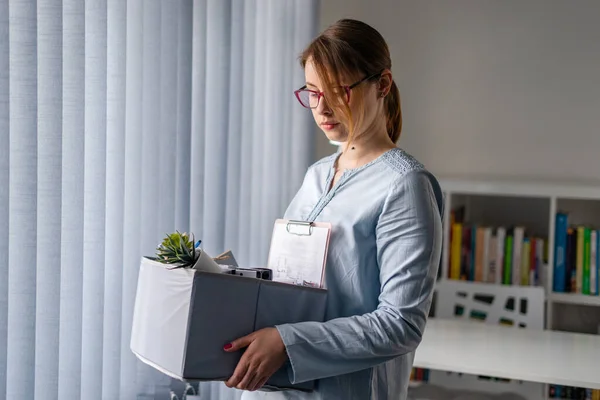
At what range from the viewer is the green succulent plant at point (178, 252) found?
103 cm

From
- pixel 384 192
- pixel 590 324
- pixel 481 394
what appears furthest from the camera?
pixel 590 324

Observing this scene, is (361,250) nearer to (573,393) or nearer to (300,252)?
(300,252)

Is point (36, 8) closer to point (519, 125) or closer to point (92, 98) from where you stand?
point (92, 98)

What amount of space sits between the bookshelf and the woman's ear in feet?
6.23

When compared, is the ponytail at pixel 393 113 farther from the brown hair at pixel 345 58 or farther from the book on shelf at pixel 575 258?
the book on shelf at pixel 575 258

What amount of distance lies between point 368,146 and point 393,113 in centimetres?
10

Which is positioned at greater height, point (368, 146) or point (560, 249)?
point (368, 146)

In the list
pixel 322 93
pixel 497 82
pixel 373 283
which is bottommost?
pixel 373 283

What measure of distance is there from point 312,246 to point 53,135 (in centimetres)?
53

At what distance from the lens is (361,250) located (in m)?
1.11

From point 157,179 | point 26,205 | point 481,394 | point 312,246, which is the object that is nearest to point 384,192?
point 312,246

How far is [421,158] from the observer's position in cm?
340

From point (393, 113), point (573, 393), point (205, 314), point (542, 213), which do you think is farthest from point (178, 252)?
point (542, 213)

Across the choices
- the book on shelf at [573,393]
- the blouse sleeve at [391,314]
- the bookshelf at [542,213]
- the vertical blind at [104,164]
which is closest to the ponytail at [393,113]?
the blouse sleeve at [391,314]
